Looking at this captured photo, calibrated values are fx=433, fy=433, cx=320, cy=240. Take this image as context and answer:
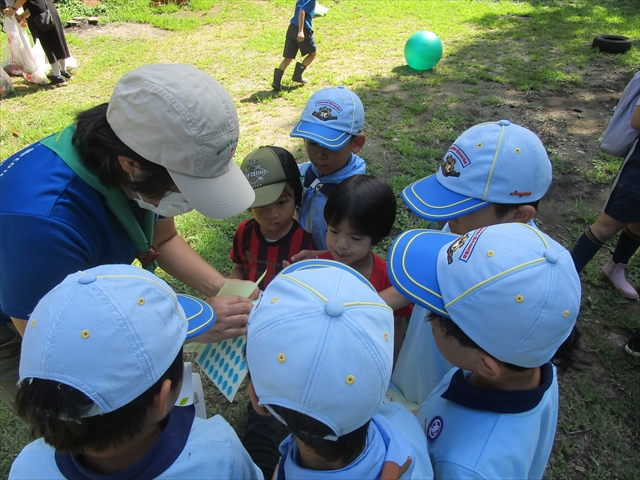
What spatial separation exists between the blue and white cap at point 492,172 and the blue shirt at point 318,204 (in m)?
0.80

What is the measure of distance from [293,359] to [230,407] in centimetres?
179

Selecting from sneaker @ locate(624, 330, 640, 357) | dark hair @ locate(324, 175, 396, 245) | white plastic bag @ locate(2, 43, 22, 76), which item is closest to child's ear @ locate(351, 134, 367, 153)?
dark hair @ locate(324, 175, 396, 245)

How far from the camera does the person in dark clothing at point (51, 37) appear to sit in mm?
6281

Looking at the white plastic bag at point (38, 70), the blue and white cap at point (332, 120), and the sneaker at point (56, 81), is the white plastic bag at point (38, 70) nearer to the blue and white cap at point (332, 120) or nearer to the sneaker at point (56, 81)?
the sneaker at point (56, 81)

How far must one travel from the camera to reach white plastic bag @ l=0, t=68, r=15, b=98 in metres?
6.22

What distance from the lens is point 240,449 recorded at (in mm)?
1241

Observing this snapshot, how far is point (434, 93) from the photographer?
20.1 feet

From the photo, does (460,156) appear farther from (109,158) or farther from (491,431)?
(109,158)

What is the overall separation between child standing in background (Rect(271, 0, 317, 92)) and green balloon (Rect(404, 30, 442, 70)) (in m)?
1.57

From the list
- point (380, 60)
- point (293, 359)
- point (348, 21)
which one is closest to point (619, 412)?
point (293, 359)

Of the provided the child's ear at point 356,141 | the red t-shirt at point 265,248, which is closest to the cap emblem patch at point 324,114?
the child's ear at point 356,141

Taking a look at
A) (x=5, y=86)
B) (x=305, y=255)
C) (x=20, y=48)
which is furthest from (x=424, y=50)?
(x=5, y=86)

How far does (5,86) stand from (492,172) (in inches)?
284

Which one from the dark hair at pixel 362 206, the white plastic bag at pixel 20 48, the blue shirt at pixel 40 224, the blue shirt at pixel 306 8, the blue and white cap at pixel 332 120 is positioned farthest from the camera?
the blue shirt at pixel 306 8
